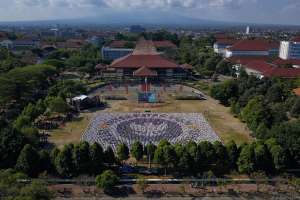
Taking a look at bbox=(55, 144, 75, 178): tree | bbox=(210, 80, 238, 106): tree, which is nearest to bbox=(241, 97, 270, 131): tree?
bbox=(210, 80, 238, 106): tree

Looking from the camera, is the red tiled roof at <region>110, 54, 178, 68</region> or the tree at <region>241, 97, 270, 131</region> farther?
the red tiled roof at <region>110, 54, 178, 68</region>

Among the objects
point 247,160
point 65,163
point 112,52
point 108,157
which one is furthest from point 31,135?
point 112,52

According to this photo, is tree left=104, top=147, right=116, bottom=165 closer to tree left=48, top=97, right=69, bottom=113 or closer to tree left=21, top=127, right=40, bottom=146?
tree left=21, top=127, right=40, bottom=146

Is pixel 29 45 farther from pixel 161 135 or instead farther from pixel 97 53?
pixel 161 135

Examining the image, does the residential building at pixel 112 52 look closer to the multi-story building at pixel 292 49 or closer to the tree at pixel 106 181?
the multi-story building at pixel 292 49

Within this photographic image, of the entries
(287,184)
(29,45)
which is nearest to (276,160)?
(287,184)

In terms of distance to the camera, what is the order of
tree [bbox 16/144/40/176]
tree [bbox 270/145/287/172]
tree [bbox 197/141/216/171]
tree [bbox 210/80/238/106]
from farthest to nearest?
tree [bbox 210/80/238/106], tree [bbox 197/141/216/171], tree [bbox 270/145/287/172], tree [bbox 16/144/40/176]

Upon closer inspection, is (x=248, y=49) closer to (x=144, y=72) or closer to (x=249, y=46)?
(x=249, y=46)

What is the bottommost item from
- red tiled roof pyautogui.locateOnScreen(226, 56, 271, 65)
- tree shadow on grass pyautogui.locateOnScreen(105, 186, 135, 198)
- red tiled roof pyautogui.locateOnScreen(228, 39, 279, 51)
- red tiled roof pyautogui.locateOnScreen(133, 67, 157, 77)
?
tree shadow on grass pyautogui.locateOnScreen(105, 186, 135, 198)
